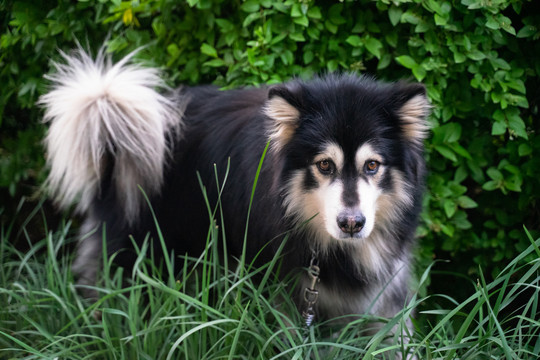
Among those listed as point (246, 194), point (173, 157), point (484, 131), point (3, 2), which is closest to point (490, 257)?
point (484, 131)

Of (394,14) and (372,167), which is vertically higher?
(394,14)

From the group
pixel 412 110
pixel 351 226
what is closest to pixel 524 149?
pixel 412 110

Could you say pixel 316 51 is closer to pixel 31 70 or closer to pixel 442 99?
pixel 442 99

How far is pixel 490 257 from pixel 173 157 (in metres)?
1.96

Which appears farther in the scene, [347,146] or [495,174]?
[495,174]

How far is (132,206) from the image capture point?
323 centimetres

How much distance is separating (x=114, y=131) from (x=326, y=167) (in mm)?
1195

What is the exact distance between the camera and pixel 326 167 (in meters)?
2.59

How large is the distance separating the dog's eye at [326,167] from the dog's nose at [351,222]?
9.2 inches

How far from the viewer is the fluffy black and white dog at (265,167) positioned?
8.54ft

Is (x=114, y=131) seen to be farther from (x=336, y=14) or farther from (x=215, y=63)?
(x=336, y=14)

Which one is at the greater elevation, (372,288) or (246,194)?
(246,194)

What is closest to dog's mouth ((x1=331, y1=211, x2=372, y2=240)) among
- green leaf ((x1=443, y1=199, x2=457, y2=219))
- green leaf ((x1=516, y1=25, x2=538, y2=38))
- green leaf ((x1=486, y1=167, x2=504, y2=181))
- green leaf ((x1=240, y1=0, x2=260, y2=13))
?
green leaf ((x1=443, y1=199, x2=457, y2=219))

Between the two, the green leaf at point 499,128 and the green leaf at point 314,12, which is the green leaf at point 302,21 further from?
the green leaf at point 499,128
